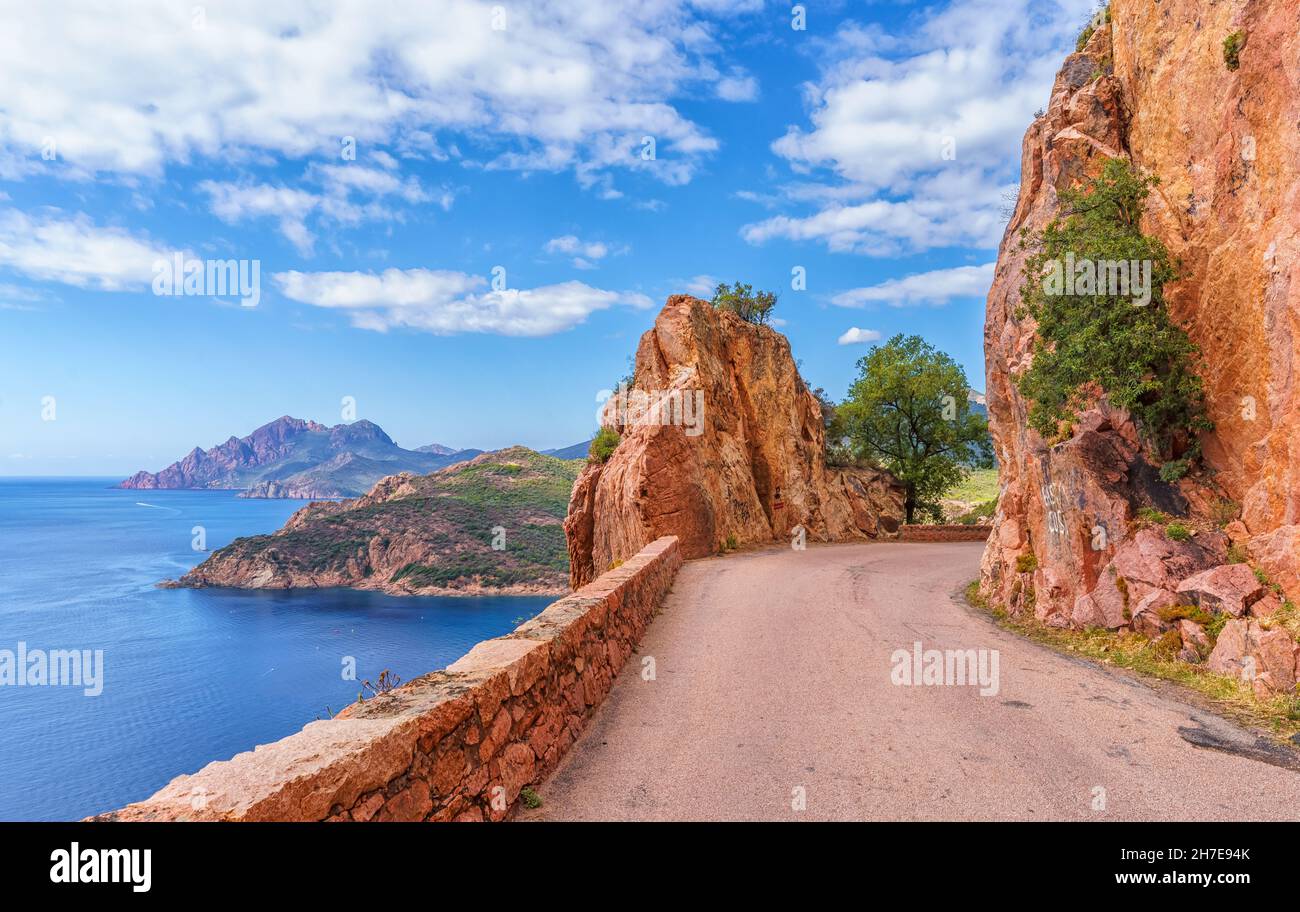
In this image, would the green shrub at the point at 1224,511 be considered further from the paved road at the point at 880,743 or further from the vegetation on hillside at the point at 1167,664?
the paved road at the point at 880,743

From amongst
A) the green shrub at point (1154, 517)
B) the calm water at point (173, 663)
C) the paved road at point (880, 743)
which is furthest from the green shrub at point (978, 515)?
the calm water at point (173, 663)

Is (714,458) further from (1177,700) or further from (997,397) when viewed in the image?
(1177,700)

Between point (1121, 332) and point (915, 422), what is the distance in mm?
29098

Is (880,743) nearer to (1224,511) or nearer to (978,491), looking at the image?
(1224,511)

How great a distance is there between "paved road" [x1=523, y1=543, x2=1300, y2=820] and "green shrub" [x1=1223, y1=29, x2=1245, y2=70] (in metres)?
9.33

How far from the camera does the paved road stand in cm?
519

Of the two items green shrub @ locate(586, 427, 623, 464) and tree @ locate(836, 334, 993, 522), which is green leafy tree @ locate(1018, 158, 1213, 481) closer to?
green shrub @ locate(586, 427, 623, 464)

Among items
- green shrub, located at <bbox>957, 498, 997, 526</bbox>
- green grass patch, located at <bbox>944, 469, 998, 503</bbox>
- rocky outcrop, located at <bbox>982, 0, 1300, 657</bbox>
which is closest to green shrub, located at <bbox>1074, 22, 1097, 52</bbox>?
rocky outcrop, located at <bbox>982, 0, 1300, 657</bbox>

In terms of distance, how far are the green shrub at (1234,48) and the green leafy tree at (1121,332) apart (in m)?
1.83

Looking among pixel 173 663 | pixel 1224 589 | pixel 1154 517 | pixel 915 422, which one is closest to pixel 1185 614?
pixel 1224 589

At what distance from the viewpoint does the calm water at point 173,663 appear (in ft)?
119

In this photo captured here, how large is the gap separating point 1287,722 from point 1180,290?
7096mm

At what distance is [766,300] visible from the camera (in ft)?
112
